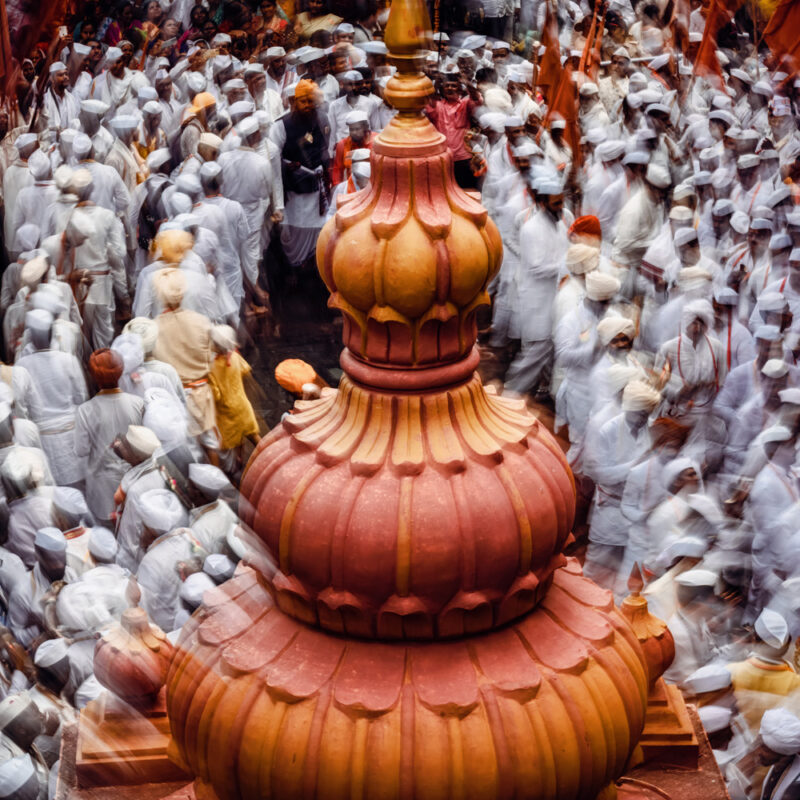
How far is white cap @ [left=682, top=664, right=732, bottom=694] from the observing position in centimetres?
536

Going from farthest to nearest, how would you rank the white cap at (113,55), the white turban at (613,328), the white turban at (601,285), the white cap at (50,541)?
1. the white cap at (113,55)
2. the white turban at (601,285)
3. the white turban at (613,328)
4. the white cap at (50,541)

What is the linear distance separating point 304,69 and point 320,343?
5.06 meters

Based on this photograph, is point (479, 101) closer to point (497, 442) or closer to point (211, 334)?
point (211, 334)

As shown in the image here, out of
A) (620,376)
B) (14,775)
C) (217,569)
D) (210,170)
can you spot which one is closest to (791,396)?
(620,376)

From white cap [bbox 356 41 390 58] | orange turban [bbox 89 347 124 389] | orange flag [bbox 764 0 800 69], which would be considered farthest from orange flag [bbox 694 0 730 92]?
orange turban [bbox 89 347 124 389]

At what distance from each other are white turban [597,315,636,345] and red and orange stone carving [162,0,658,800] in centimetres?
558

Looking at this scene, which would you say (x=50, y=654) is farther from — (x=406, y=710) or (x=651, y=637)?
(x=406, y=710)

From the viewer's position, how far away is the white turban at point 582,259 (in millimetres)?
8812

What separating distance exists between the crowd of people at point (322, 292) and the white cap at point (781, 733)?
0.04ft

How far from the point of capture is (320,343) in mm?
10844

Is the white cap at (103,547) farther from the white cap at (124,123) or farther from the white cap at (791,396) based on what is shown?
the white cap at (124,123)

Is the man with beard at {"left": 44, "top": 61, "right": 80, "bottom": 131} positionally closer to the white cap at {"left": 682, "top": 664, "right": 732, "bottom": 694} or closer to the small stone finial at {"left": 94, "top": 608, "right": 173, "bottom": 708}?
the white cap at {"left": 682, "top": 664, "right": 732, "bottom": 694}

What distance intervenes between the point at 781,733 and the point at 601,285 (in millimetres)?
3900

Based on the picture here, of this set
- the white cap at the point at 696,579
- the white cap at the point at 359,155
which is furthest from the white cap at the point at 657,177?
the white cap at the point at 696,579
